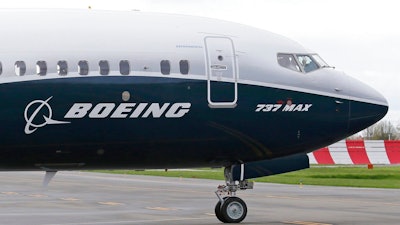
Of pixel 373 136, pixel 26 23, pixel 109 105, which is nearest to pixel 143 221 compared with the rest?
pixel 109 105

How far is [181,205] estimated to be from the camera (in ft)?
97.3

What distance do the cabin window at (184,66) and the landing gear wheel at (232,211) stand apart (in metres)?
3.47

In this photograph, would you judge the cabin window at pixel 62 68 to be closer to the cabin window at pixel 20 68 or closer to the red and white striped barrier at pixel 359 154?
the cabin window at pixel 20 68

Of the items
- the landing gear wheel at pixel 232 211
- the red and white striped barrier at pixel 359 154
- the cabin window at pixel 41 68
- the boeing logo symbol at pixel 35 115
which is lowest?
the landing gear wheel at pixel 232 211

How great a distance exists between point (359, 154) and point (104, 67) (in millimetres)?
33444

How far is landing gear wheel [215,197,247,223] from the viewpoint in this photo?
22297 millimetres

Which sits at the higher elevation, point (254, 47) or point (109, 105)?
point (254, 47)

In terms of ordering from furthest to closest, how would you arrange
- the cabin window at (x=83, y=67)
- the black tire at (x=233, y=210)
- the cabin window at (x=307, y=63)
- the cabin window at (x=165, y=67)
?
1. the cabin window at (x=307, y=63)
2. the black tire at (x=233, y=210)
3. the cabin window at (x=165, y=67)
4. the cabin window at (x=83, y=67)

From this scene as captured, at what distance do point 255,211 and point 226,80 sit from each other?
6802 millimetres

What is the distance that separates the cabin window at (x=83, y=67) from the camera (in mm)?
20172

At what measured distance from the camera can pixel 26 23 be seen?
67.0ft

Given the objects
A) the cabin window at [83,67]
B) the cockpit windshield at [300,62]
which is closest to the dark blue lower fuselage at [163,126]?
the cabin window at [83,67]

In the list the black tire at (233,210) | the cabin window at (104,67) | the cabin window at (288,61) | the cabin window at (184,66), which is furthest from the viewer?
the black tire at (233,210)

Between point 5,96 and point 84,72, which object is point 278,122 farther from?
point 5,96
